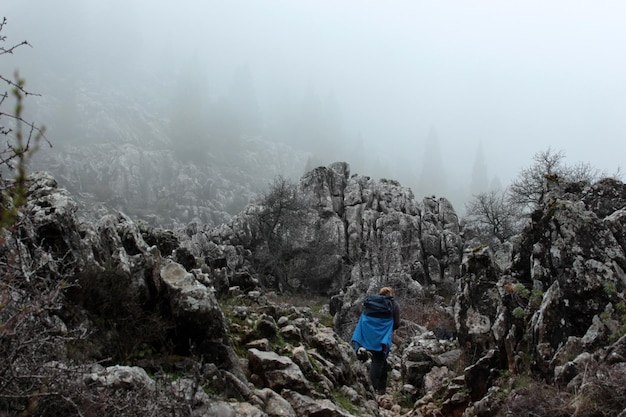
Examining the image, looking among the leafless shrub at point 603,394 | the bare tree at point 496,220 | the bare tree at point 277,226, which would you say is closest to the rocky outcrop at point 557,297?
the leafless shrub at point 603,394

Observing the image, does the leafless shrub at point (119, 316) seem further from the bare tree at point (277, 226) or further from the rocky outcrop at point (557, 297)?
the bare tree at point (277, 226)

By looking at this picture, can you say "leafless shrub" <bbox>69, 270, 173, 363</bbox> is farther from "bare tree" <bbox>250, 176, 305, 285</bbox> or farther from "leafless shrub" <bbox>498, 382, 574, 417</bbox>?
"bare tree" <bbox>250, 176, 305, 285</bbox>

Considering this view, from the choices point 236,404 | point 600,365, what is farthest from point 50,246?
point 600,365

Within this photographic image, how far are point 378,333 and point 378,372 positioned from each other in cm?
103

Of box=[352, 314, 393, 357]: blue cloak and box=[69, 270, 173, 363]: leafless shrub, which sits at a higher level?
box=[352, 314, 393, 357]: blue cloak

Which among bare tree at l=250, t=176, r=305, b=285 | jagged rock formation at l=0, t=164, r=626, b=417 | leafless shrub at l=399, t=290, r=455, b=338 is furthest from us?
bare tree at l=250, t=176, r=305, b=285

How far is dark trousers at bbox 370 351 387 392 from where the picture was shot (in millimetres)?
11352

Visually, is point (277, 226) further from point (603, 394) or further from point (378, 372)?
point (603, 394)

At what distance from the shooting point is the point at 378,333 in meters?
11.3

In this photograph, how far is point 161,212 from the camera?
105 meters

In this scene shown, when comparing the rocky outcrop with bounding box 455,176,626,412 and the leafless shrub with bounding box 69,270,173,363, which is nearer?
the leafless shrub with bounding box 69,270,173,363

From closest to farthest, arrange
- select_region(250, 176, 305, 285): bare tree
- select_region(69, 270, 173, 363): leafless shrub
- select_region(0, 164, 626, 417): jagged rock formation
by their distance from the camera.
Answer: select_region(0, 164, 626, 417): jagged rock formation
select_region(69, 270, 173, 363): leafless shrub
select_region(250, 176, 305, 285): bare tree

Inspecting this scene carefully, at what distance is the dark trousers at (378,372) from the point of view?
11.4 meters

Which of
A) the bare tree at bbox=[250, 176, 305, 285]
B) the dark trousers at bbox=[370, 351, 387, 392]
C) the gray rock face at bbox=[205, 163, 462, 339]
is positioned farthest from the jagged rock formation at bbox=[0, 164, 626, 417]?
the bare tree at bbox=[250, 176, 305, 285]
